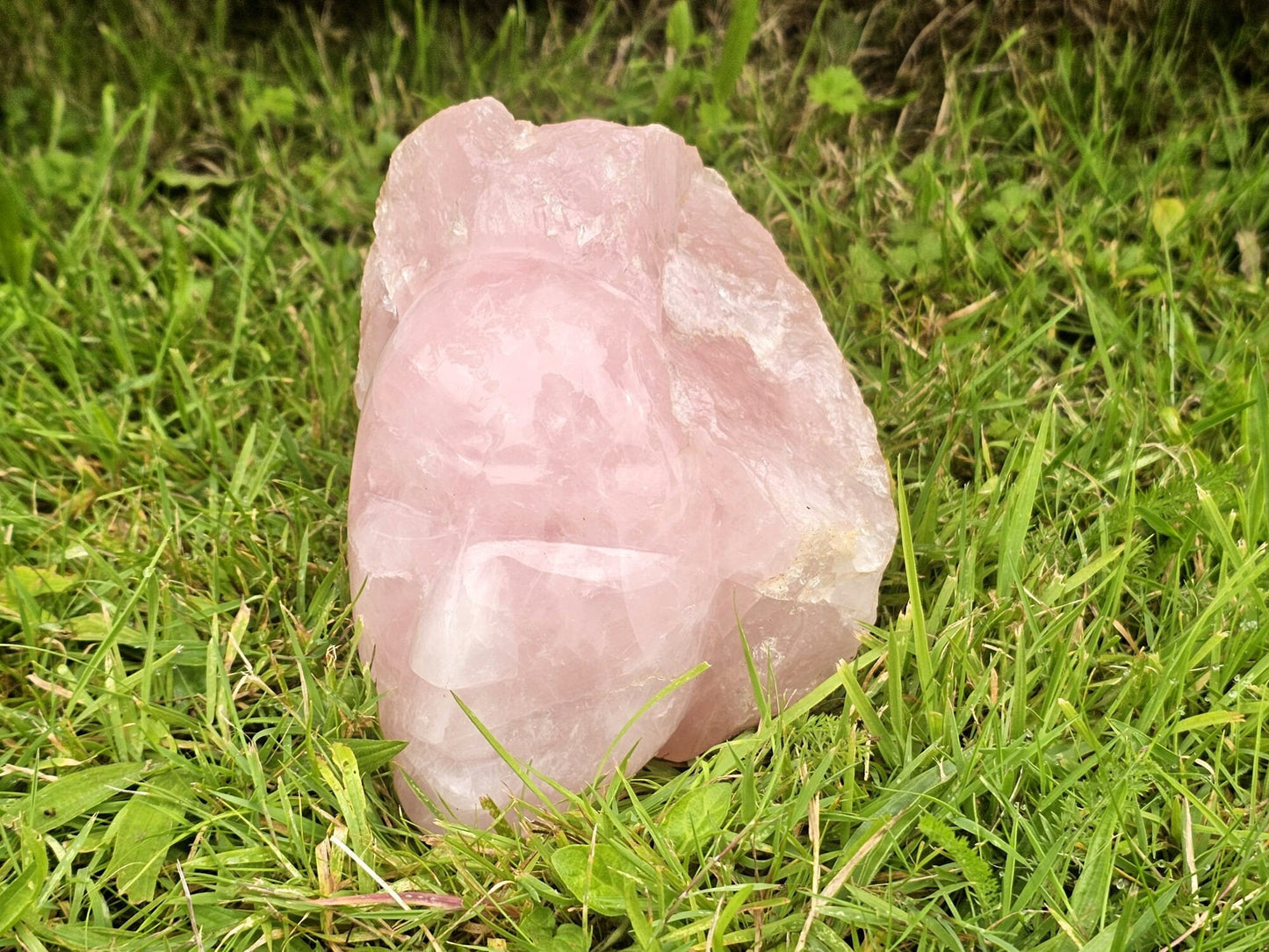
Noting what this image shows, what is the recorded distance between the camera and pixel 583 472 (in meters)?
1.52

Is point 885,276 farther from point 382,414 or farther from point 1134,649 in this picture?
point 382,414

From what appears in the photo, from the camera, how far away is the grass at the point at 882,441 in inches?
57.9

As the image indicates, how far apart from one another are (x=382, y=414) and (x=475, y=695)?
408 mm

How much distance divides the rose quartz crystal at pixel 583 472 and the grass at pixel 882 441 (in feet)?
0.33

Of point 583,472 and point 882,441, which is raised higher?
point 583,472

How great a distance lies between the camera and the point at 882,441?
6.91 feet

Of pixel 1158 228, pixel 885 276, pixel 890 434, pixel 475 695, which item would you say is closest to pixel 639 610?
pixel 475 695

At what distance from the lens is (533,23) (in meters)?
3.00

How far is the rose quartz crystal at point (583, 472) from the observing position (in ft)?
4.95

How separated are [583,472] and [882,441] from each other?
2.58ft

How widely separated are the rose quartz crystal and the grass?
0.10 m

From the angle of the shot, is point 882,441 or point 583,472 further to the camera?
point 882,441

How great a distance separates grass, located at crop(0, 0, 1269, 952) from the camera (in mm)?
1470

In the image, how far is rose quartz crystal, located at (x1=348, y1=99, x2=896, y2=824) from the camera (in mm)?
1510
